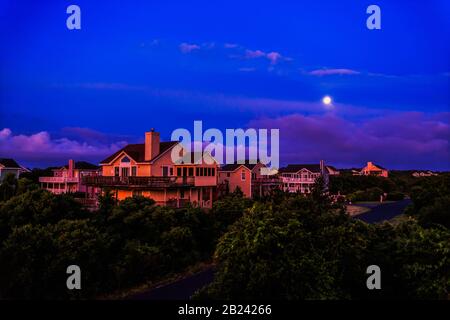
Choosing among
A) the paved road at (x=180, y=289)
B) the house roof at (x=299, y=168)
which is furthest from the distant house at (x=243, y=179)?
the paved road at (x=180, y=289)

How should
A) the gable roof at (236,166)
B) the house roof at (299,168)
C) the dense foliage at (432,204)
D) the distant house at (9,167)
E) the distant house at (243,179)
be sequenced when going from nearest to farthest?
the dense foliage at (432,204) → the distant house at (243,179) → the gable roof at (236,166) → the distant house at (9,167) → the house roof at (299,168)

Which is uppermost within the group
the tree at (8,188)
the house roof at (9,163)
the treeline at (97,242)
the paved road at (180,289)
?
the house roof at (9,163)

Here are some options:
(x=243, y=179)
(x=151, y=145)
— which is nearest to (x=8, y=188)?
(x=151, y=145)

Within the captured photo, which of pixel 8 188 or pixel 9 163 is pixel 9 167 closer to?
pixel 9 163

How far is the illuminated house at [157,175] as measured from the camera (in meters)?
31.9

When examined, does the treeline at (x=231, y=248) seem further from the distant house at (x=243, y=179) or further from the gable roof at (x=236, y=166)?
the gable roof at (x=236, y=166)

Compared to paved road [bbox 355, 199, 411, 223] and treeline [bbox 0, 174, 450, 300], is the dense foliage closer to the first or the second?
treeline [bbox 0, 174, 450, 300]

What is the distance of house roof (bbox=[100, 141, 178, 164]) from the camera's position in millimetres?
35138

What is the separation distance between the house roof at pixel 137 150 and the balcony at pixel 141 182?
10.1ft

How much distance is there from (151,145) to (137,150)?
11.1 feet

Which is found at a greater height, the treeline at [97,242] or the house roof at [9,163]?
the house roof at [9,163]

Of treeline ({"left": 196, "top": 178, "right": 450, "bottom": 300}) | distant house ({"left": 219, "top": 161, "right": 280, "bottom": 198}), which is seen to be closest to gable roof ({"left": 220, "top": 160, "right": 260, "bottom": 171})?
distant house ({"left": 219, "top": 161, "right": 280, "bottom": 198})
